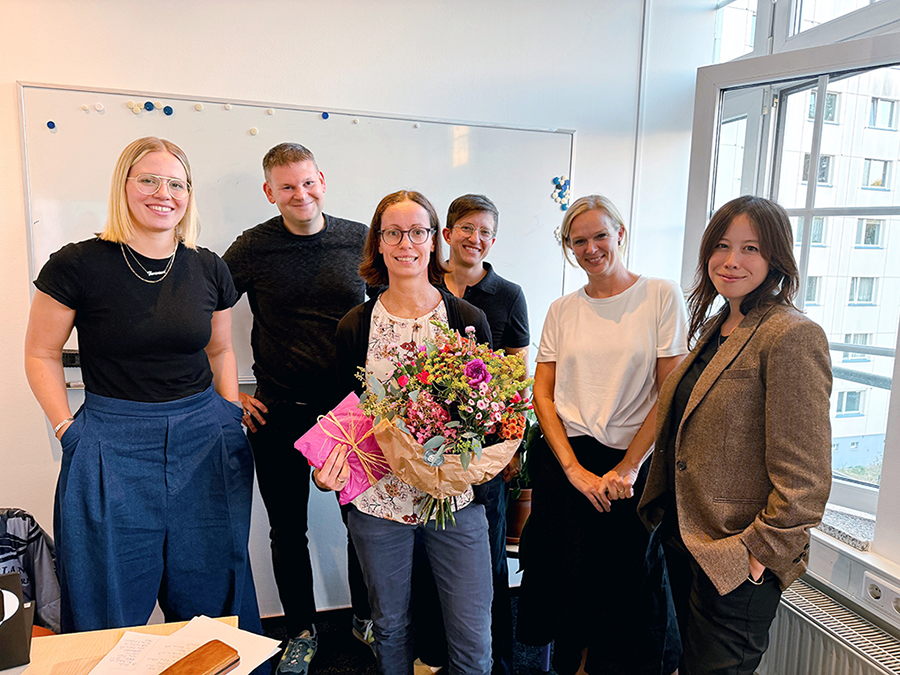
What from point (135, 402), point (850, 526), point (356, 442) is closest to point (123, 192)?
point (135, 402)

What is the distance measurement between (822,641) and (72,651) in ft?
6.51

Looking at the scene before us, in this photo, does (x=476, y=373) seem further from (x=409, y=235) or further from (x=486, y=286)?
(x=486, y=286)

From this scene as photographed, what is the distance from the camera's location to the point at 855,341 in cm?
203

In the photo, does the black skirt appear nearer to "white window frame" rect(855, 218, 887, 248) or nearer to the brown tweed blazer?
the brown tweed blazer

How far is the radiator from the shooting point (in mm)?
1609

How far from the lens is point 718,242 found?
4.91ft

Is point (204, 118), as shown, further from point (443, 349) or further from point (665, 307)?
point (665, 307)

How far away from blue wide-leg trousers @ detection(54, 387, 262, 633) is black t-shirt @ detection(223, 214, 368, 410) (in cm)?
36

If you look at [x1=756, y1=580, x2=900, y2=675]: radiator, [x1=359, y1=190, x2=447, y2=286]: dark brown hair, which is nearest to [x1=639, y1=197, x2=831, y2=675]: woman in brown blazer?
[x1=756, y1=580, x2=900, y2=675]: radiator

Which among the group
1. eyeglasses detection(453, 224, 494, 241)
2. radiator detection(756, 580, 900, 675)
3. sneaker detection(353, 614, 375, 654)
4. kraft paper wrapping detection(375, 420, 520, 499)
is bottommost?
sneaker detection(353, 614, 375, 654)

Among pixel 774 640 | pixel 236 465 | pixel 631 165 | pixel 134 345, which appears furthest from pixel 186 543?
pixel 631 165

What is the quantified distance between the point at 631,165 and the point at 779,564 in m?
2.09

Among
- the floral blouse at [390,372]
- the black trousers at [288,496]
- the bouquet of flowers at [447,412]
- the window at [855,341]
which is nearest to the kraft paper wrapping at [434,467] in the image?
the bouquet of flowers at [447,412]

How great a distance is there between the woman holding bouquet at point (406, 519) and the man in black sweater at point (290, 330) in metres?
0.52
